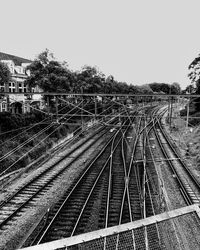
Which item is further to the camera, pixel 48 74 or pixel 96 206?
pixel 48 74

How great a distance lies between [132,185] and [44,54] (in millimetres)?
17029

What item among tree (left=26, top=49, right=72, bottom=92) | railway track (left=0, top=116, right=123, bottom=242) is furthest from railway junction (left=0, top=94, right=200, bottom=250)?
tree (left=26, top=49, right=72, bottom=92)

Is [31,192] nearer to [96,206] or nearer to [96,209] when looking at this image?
[96,206]

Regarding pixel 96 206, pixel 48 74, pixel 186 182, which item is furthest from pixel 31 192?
pixel 48 74

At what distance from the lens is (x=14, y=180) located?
1291 cm

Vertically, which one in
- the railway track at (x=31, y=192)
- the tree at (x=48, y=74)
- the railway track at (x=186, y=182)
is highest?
the tree at (x=48, y=74)

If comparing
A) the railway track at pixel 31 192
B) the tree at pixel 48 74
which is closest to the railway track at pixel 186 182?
the railway track at pixel 31 192

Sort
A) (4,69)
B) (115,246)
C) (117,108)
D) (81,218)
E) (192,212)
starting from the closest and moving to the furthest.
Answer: (115,246), (192,212), (81,218), (4,69), (117,108)

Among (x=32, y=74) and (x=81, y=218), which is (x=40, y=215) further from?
(x=32, y=74)

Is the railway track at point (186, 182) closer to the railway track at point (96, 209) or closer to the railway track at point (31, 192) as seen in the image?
the railway track at point (96, 209)

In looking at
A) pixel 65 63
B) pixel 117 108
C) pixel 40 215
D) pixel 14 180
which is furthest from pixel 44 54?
pixel 117 108

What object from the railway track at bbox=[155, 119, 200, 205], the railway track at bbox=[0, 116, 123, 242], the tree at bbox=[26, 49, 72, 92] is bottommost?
the railway track at bbox=[0, 116, 123, 242]

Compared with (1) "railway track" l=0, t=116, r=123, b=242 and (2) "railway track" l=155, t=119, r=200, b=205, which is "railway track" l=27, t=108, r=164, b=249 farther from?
(2) "railway track" l=155, t=119, r=200, b=205

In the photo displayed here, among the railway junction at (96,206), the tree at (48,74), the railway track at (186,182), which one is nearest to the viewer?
the railway junction at (96,206)
